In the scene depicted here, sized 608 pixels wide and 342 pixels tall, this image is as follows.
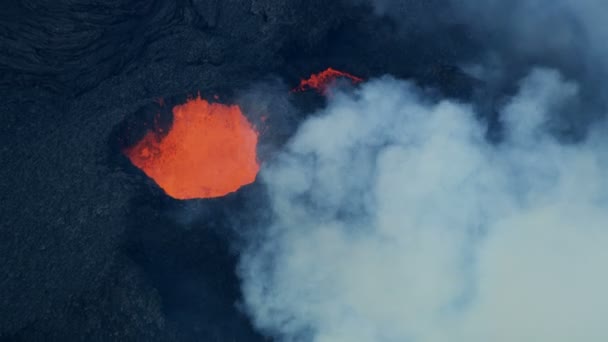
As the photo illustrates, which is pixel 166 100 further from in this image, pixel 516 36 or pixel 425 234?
pixel 516 36

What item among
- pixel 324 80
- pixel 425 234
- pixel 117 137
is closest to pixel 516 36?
pixel 324 80

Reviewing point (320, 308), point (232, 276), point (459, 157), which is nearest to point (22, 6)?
point (232, 276)

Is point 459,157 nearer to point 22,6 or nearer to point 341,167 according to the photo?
point 341,167

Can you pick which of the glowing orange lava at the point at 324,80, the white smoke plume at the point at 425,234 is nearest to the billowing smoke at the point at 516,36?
the white smoke plume at the point at 425,234

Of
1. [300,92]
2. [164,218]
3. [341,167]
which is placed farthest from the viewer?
[300,92]

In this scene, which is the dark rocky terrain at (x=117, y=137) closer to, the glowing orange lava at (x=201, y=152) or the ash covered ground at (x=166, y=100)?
the ash covered ground at (x=166, y=100)

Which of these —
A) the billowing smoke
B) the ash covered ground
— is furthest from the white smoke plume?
the billowing smoke
